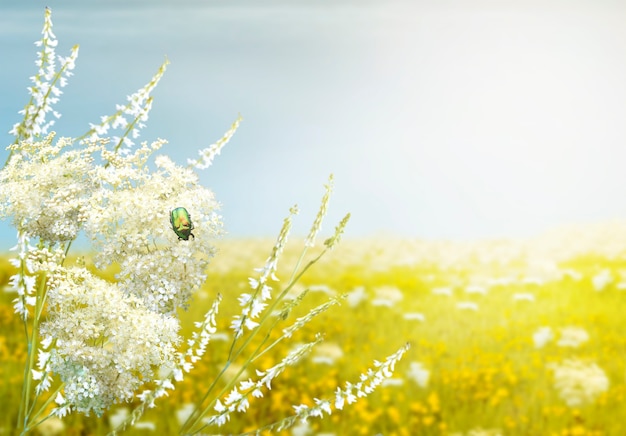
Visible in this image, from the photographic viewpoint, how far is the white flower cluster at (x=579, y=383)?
5.07 metres

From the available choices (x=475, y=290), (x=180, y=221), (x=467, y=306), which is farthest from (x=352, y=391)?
(x=475, y=290)

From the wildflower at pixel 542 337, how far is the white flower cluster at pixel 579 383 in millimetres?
572

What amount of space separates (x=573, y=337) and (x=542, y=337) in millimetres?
317

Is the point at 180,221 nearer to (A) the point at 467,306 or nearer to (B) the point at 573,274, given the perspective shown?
(A) the point at 467,306

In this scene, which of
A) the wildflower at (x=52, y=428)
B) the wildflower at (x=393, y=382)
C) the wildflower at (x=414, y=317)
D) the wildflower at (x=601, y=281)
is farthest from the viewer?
the wildflower at (x=601, y=281)

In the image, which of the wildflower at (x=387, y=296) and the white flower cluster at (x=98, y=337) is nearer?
the white flower cluster at (x=98, y=337)

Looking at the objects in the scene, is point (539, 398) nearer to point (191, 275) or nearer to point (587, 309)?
point (587, 309)

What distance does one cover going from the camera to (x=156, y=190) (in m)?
1.91

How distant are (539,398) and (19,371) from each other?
411 cm

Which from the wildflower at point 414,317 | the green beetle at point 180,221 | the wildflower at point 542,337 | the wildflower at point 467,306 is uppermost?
the wildflower at point 467,306

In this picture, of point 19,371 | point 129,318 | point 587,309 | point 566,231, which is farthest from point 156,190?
point 566,231

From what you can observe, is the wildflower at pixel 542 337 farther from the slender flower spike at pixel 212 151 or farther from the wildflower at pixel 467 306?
the slender flower spike at pixel 212 151

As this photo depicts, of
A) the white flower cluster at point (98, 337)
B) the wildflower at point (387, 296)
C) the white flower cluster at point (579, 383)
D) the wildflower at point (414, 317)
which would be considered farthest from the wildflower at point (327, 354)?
the white flower cluster at point (98, 337)

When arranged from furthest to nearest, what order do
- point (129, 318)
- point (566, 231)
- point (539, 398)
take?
point (566, 231) → point (539, 398) → point (129, 318)
